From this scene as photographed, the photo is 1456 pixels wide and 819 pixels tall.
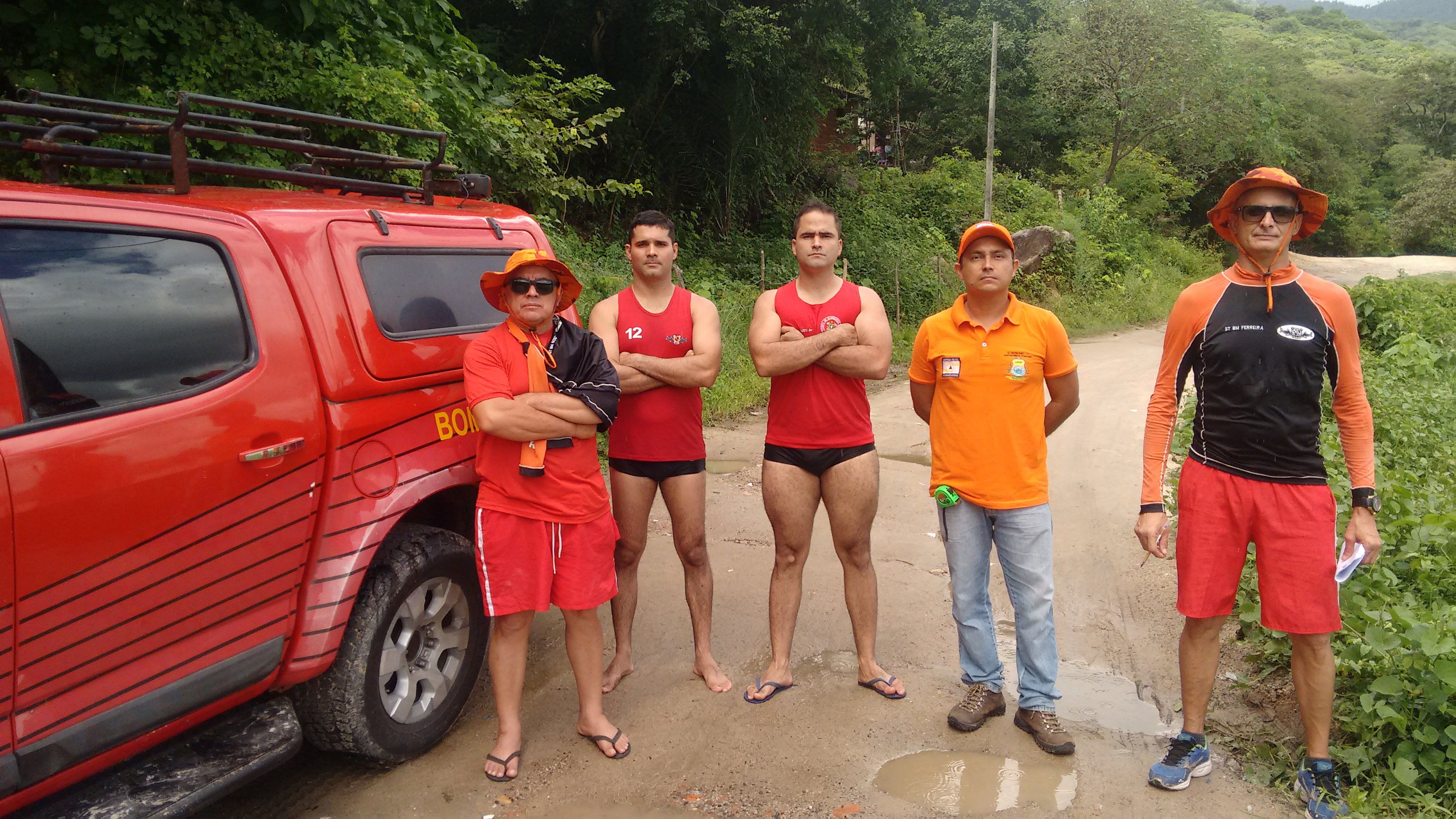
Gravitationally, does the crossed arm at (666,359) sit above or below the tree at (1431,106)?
below

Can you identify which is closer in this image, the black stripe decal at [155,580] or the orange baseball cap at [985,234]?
the black stripe decal at [155,580]

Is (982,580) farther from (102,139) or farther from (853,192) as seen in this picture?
(853,192)

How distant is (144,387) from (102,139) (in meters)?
3.71

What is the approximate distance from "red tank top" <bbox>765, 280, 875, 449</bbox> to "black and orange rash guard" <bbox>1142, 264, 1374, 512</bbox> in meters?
1.28

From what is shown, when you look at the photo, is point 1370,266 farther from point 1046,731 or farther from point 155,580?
point 155,580

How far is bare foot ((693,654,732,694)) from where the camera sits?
4281mm

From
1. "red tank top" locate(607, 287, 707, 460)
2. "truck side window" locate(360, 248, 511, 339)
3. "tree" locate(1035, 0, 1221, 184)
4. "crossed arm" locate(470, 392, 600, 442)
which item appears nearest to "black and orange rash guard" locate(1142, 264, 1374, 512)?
"red tank top" locate(607, 287, 707, 460)

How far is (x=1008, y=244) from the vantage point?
3.75 m

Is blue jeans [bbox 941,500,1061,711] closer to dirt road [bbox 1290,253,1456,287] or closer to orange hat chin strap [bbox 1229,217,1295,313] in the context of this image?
orange hat chin strap [bbox 1229,217,1295,313]

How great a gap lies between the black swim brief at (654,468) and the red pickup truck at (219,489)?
67cm

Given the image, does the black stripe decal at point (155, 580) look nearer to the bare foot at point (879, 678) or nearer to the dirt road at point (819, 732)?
the dirt road at point (819, 732)

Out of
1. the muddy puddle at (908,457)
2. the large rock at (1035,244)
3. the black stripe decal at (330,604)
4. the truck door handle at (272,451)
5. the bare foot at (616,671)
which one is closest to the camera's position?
the truck door handle at (272,451)

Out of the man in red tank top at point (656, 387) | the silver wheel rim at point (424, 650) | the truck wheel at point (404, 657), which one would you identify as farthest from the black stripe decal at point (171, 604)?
the man in red tank top at point (656, 387)

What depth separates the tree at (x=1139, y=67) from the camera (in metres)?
30.5
